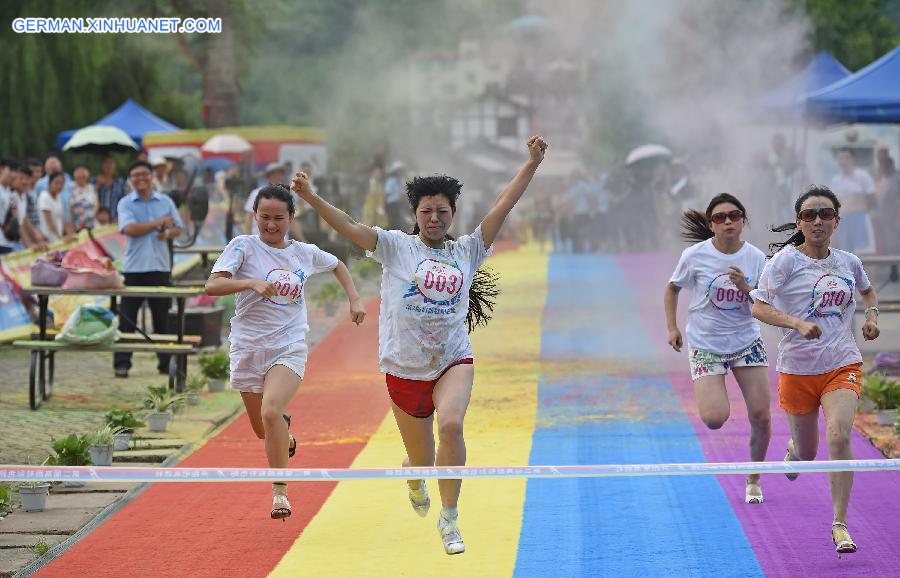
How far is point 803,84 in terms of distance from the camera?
24.9 metres

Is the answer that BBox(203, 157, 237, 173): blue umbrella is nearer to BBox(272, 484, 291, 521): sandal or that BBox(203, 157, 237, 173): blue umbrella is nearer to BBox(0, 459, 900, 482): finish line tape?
BBox(272, 484, 291, 521): sandal

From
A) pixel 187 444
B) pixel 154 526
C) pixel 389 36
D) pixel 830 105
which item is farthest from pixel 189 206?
pixel 154 526

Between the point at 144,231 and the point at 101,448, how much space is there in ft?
15.0

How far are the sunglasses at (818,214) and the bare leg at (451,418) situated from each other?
1.94m

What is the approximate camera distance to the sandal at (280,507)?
325 inches

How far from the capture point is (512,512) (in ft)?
28.2

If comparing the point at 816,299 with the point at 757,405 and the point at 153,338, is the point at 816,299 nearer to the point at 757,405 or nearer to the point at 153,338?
the point at 757,405

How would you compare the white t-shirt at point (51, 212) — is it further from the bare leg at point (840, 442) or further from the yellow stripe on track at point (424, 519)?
the bare leg at point (840, 442)

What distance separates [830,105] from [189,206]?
33.3 feet

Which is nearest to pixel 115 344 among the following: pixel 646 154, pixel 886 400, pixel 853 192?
pixel 886 400

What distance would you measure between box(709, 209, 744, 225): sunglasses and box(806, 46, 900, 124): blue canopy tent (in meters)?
10.9

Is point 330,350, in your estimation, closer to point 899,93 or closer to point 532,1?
point 899,93

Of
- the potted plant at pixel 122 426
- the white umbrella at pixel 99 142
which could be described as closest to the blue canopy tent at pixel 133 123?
the white umbrella at pixel 99 142

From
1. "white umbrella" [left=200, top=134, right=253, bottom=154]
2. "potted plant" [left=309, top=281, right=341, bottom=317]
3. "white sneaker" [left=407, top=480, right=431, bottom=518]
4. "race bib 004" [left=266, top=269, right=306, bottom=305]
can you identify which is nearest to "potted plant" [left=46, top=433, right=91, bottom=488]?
"race bib 004" [left=266, top=269, right=306, bottom=305]
